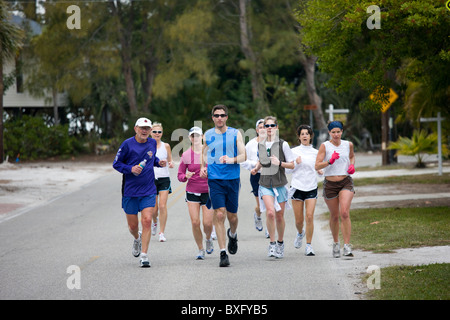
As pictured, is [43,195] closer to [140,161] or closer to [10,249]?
[10,249]

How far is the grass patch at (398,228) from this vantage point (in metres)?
11.4

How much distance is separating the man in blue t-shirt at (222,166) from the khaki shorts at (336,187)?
133 cm

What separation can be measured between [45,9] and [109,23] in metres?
3.57

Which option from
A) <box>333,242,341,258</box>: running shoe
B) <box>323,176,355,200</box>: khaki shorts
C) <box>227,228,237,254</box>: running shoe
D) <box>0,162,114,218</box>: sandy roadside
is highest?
<box>323,176,355,200</box>: khaki shorts

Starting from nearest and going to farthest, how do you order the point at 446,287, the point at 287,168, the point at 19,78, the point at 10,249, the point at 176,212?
the point at 446,287 → the point at 287,168 → the point at 10,249 → the point at 176,212 → the point at 19,78

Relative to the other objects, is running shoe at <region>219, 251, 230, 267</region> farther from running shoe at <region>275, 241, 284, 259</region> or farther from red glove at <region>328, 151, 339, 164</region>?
red glove at <region>328, 151, 339, 164</region>

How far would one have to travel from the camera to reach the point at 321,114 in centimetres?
4553

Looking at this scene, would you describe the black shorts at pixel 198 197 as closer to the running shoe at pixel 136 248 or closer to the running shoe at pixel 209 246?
the running shoe at pixel 209 246

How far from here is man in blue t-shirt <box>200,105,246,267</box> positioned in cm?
998

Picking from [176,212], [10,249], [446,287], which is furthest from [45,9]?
[446,287]

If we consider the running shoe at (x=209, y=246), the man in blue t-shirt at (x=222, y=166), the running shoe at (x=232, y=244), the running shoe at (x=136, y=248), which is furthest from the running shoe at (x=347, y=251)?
the running shoe at (x=136, y=248)

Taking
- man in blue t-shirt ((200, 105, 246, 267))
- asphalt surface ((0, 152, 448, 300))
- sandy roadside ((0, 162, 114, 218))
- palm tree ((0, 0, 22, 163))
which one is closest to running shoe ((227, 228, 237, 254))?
asphalt surface ((0, 152, 448, 300))

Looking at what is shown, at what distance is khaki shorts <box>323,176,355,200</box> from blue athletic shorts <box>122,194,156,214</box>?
2390 mm

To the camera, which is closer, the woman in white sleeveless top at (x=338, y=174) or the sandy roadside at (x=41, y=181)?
the woman in white sleeveless top at (x=338, y=174)
